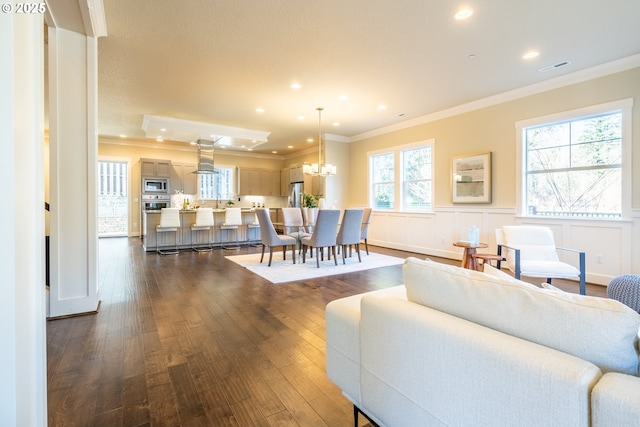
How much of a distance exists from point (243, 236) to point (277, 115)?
3.31 metres

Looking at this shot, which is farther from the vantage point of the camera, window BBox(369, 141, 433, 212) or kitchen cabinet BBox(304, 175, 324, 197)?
kitchen cabinet BBox(304, 175, 324, 197)

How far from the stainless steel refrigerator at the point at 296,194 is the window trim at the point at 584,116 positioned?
18.7ft

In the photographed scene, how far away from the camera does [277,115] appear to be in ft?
19.7

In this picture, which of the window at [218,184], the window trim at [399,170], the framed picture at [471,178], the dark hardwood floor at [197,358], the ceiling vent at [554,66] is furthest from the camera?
the window at [218,184]

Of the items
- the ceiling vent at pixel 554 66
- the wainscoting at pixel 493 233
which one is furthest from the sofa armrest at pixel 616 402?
the ceiling vent at pixel 554 66

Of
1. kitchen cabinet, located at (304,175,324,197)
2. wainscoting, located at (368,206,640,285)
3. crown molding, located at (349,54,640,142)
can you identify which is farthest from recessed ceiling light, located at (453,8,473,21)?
kitchen cabinet, located at (304,175,324,197)

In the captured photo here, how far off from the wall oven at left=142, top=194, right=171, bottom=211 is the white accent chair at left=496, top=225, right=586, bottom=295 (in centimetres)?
851

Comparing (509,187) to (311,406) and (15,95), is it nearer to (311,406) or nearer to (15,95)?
(311,406)

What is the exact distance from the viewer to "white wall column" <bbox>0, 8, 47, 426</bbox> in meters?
0.75

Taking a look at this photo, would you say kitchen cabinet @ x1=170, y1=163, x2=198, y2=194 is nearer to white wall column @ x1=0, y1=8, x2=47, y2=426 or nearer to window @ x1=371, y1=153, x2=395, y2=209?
window @ x1=371, y1=153, x2=395, y2=209

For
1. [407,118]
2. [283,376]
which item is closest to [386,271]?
[283,376]

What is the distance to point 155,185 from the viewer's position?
862cm

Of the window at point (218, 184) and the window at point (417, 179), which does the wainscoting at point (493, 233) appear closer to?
the window at point (417, 179)

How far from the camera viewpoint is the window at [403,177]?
621 cm
